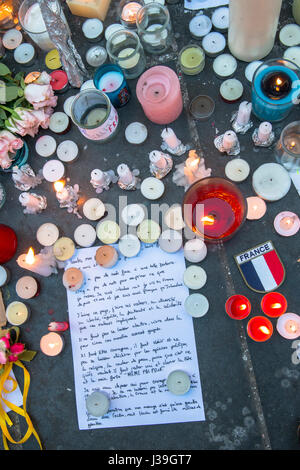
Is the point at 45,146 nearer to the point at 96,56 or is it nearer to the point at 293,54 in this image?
the point at 96,56

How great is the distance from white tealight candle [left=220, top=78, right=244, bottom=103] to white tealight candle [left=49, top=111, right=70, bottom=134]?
1.25ft

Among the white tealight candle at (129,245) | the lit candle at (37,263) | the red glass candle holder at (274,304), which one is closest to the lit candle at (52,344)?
the lit candle at (37,263)

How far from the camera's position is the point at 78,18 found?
111 cm

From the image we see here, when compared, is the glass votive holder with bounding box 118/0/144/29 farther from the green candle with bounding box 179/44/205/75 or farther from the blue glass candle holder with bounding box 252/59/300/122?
the blue glass candle holder with bounding box 252/59/300/122

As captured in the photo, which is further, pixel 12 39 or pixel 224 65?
pixel 12 39

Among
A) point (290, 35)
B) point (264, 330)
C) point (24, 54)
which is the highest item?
point (24, 54)

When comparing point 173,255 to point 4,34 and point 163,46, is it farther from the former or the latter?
point 4,34

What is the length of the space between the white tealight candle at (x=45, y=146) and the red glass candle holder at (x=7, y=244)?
0.66 ft

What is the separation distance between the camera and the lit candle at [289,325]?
90 centimetres

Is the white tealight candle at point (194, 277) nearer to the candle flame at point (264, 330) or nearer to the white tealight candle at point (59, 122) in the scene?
the candle flame at point (264, 330)

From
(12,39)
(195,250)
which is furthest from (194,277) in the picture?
(12,39)

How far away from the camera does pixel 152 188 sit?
3.27ft

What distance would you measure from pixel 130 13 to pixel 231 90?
0.32 meters

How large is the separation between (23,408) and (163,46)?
91 cm
